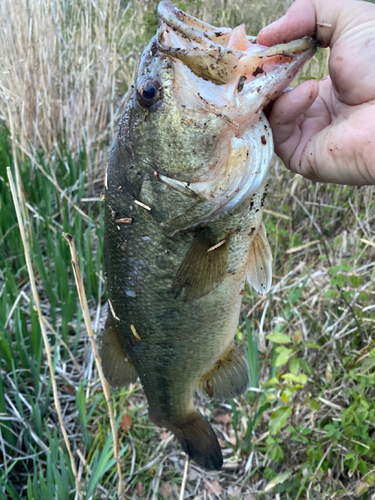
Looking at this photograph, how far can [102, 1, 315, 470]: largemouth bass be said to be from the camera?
106 cm

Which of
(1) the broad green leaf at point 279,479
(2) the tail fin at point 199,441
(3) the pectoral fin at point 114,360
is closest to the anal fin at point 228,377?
(2) the tail fin at point 199,441

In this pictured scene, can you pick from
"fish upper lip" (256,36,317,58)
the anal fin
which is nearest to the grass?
the anal fin

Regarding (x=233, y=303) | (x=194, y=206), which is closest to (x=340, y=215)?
(x=233, y=303)

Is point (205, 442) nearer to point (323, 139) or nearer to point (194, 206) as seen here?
point (194, 206)

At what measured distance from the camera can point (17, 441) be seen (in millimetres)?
1973

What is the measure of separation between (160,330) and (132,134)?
0.68 m

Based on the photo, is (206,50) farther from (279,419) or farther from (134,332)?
(279,419)

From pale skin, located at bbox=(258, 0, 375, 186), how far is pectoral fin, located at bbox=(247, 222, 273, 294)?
14.4 inches

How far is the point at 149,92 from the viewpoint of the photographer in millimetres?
1108

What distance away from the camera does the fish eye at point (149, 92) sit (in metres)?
1.10

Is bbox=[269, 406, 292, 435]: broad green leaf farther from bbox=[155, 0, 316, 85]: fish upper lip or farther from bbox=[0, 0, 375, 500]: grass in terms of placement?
bbox=[155, 0, 316, 85]: fish upper lip

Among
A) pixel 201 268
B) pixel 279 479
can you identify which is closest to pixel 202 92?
pixel 201 268

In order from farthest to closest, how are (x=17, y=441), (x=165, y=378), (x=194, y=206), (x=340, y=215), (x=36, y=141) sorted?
(x=36, y=141) → (x=340, y=215) → (x=17, y=441) → (x=165, y=378) → (x=194, y=206)

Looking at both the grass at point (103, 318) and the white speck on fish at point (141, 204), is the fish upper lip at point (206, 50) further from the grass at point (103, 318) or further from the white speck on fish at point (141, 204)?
the grass at point (103, 318)
